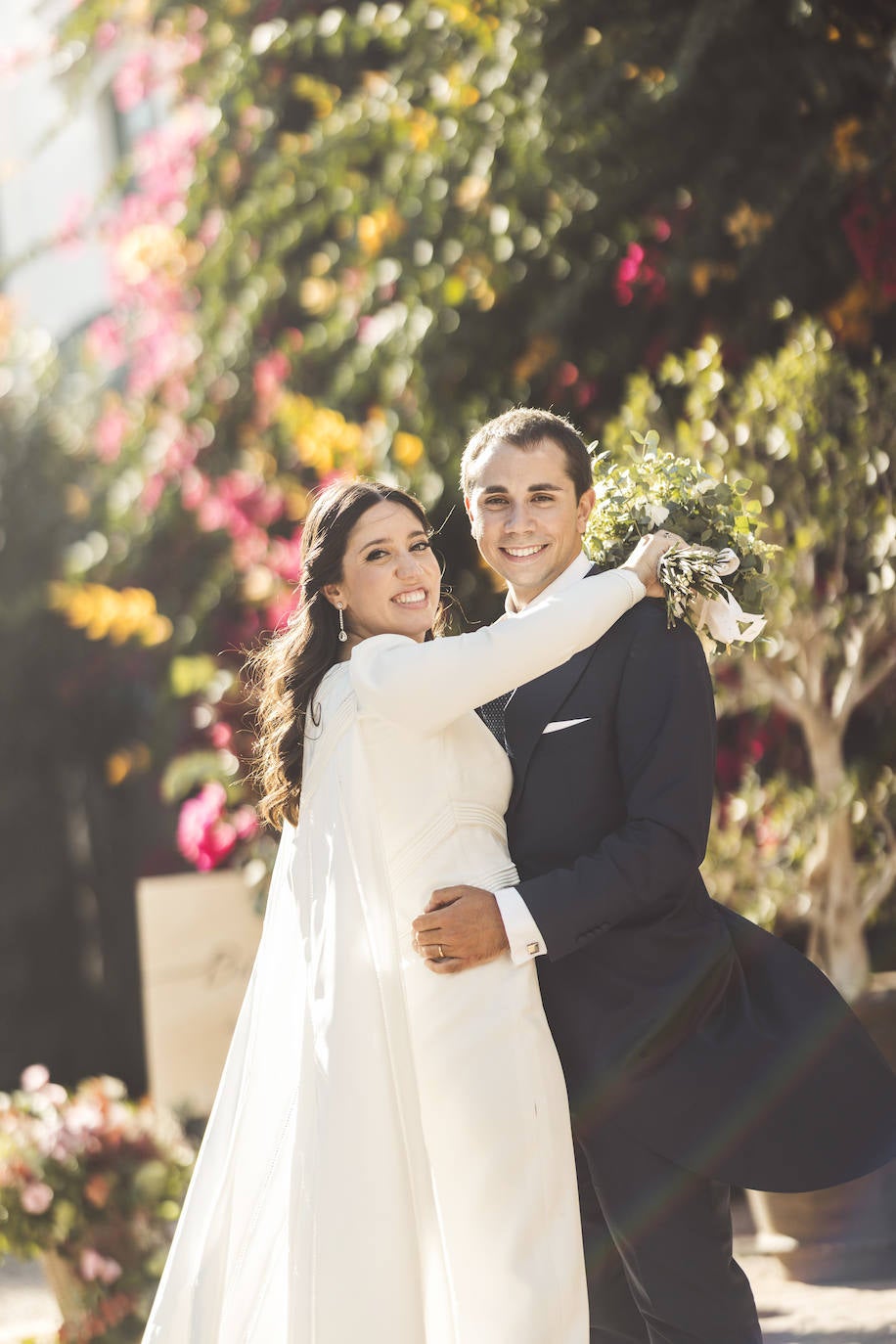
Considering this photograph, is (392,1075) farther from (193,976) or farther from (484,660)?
(193,976)

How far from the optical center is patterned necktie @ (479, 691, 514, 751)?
275cm

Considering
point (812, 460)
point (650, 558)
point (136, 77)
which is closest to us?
point (650, 558)

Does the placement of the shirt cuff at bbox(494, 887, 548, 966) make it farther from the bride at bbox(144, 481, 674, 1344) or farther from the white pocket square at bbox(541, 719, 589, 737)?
the white pocket square at bbox(541, 719, 589, 737)

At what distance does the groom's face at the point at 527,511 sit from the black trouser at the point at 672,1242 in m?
1.02

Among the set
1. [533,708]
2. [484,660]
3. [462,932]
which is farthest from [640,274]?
[462,932]

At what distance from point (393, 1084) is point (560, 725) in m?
0.68

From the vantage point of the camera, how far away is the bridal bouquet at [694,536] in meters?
2.57

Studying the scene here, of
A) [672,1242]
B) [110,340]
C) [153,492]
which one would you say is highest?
[110,340]

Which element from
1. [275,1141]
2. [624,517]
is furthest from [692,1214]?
[624,517]

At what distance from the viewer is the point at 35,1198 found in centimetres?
423

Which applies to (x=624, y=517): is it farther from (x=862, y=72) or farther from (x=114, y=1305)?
(x=114, y=1305)

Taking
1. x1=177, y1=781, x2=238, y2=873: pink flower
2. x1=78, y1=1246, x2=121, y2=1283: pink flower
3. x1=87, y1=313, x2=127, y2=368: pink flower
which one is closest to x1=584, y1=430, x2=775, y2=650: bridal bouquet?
x1=177, y1=781, x2=238, y2=873: pink flower

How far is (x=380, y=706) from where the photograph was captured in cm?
254

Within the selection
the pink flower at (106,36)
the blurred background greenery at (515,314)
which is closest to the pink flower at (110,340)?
the blurred background greenery at (515,314)
